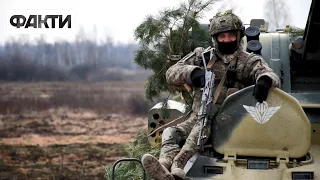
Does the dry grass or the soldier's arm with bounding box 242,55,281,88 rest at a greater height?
the soldier's arm with bounding box 242,55,281,88

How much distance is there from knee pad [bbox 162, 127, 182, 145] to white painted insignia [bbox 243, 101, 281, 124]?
68 centimetres

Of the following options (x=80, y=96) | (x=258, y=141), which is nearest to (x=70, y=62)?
(x=80, y=96)

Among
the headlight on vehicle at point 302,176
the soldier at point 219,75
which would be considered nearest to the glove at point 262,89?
the soldier at point 219,75

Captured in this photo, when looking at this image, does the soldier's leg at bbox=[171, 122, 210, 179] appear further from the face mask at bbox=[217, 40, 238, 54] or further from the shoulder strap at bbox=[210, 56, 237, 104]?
the face mask at bbox=[217, 40, 238, 54]

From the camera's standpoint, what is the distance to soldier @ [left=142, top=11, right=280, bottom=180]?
697 centimetres

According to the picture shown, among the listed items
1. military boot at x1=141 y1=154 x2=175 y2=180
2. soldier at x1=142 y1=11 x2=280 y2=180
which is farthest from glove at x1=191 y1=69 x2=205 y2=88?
military boot at x1=141 y1=154 x2=175 y2=180

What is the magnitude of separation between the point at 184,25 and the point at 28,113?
287cm

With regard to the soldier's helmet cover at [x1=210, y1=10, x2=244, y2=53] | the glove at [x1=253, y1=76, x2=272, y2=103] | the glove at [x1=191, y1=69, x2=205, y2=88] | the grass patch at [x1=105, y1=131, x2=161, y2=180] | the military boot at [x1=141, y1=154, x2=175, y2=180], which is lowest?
the grass patch at [x1=105, y1=131, x2=161, y2=180]

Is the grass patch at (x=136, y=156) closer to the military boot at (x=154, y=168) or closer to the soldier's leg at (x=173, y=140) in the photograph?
the soldier's leg at (x=173, y=140)

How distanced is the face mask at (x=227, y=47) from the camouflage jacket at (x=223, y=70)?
0.04 meters

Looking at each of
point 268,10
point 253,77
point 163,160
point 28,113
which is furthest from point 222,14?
point 268,10

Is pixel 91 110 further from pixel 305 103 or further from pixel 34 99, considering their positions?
pixel 305 103

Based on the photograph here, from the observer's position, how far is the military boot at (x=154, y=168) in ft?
21.0

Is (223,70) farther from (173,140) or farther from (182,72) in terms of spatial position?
(173,140)
